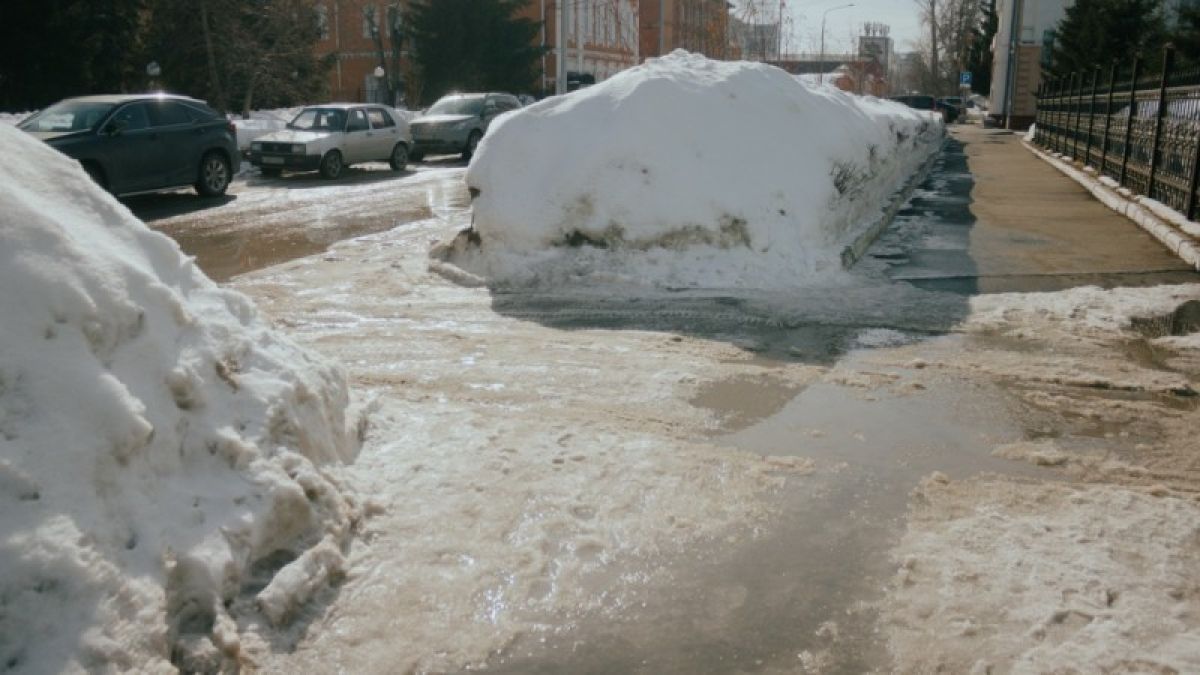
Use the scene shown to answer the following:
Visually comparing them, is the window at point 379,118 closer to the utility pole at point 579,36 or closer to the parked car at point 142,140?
the parked car at point 142,140

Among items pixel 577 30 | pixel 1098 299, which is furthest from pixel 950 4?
pixel 1098 299

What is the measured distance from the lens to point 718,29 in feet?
145

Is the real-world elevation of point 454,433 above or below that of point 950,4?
below

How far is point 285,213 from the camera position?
13656 millimetres

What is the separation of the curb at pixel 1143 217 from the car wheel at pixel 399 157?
13.8 meters

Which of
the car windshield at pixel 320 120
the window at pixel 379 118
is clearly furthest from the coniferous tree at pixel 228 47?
the car windshield at pixel 320 120

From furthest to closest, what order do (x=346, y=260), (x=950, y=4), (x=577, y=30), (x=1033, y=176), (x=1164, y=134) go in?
(x=950, y=4) → (x=577, y=30) → (x=1033, y=176) → (x=1164, y=134) → (x=346, y=260)

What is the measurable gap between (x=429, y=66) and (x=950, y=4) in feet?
162

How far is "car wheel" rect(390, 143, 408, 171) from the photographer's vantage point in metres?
20.8

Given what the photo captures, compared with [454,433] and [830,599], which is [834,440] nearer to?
[830,599]

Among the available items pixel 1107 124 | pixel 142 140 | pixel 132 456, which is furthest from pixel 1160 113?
pixel 142 140

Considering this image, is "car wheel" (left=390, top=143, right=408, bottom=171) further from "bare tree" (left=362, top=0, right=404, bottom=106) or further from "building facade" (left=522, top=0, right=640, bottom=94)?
"building facade" (left=522, top=0, right=640, bottom=94)

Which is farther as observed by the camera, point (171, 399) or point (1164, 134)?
point (1164, 134)

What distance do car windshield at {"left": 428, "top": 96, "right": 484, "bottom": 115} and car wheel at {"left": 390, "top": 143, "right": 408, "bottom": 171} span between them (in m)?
3.61
